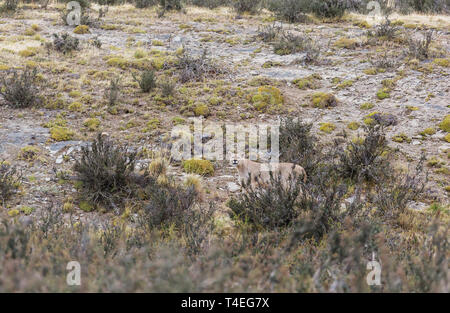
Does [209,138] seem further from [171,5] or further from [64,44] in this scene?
[171,5]

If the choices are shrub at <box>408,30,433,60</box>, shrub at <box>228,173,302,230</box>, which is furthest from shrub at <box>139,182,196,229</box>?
shrub at <box>408,30,433,60</box>

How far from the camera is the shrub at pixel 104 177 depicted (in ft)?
15.7

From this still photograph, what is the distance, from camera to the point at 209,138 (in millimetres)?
6633

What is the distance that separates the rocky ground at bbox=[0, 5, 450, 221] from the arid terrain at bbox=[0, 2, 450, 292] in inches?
1.7

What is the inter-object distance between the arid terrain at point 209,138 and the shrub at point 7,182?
4cm

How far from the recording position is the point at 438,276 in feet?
7.66

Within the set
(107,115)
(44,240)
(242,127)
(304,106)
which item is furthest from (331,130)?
(44,240)

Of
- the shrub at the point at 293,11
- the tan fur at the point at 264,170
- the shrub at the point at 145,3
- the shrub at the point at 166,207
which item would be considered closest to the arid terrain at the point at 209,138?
the shrub at the point at 166,207

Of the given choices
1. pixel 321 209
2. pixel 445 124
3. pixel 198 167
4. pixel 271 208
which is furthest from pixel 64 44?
pixel 445 124

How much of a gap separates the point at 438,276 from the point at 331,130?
187 inches

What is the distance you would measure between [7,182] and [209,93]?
467cm

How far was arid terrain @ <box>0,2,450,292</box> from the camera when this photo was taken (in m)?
2.55

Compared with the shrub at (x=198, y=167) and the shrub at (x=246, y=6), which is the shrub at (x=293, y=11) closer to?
the shrub at (x=246, y=6)
